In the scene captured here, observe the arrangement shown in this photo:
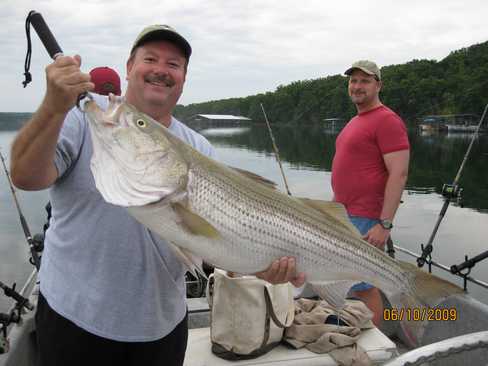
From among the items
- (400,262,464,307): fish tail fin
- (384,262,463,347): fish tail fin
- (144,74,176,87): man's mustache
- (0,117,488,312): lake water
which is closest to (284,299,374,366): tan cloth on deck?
(384,262,463,347): fish tail fin

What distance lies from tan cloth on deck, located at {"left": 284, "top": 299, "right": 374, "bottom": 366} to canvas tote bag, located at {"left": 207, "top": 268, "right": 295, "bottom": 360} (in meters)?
0.28

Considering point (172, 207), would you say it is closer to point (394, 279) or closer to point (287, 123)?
point (394, 279)

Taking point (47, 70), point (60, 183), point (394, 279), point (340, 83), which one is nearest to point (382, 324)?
point (394, 279)

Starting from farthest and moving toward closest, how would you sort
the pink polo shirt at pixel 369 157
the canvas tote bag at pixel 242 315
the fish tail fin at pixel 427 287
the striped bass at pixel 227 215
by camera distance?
the pink polo shirt at pixel 369 157 < the canvas tote bag at pixel 242 315 < the fish tail fin at pixel 427 287 < the striped bass at pixel 227 215

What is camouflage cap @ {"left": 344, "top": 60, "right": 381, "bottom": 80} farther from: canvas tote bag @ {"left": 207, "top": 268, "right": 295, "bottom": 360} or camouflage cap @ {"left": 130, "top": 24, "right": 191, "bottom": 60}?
camouflage cap @ {"left": 130, "top": 24, "right": 191, "bottom": 60}

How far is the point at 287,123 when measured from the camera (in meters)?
126

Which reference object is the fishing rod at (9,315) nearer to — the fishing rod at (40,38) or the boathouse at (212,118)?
the fishing rod at (40,38)

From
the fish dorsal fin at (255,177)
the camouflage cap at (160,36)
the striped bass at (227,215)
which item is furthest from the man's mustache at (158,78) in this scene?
the fish dorsal fin at (255,177)

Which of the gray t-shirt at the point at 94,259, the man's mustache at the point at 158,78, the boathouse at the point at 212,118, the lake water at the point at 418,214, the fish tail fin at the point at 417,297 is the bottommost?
the lake water at the point at 418,214

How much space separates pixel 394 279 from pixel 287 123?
12490 cm

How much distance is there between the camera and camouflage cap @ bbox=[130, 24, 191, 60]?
105 inches

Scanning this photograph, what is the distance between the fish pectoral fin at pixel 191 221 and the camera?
222cm
